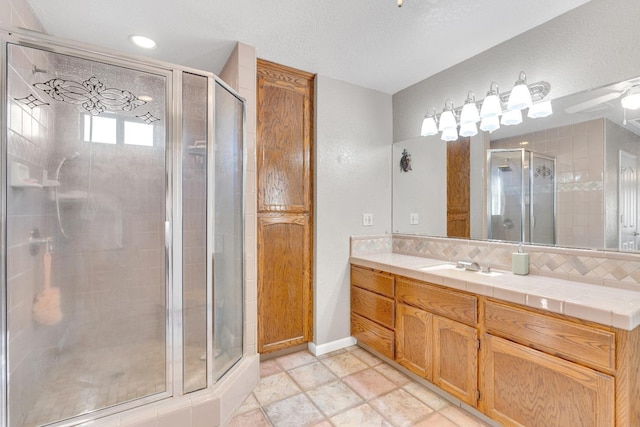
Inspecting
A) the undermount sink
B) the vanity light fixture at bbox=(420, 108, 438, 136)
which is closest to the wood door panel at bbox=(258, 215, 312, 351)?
the undermount sink

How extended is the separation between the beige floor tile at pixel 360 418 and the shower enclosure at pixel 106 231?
2.66ft

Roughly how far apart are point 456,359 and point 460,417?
0.33 metres

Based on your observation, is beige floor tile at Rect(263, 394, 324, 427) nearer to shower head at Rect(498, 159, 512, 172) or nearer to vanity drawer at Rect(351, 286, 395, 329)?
vanity drawer at Rect(351, 286, 395, 329)

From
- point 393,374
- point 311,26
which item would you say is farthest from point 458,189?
point 311,26

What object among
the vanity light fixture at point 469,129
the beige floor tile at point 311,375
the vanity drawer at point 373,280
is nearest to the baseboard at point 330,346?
the beige floor tile at point 311,375

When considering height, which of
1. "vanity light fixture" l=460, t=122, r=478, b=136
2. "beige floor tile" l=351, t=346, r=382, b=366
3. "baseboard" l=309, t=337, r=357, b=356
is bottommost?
"beige floor tile" l=351, t=346, r=382, b=366

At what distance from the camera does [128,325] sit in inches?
67.9

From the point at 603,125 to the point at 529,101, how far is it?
41 cm

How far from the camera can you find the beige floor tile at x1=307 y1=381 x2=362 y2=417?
181 centimetres

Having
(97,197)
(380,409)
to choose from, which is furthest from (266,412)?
(97,197)

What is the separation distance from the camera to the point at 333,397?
1915 millimetres

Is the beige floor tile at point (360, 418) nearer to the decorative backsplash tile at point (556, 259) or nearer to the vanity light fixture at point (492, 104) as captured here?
the decorative backsplash tile at point (556, 259)

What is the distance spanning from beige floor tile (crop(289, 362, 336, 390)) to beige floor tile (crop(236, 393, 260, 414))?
0.33m

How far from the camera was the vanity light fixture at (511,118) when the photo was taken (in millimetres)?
1944
